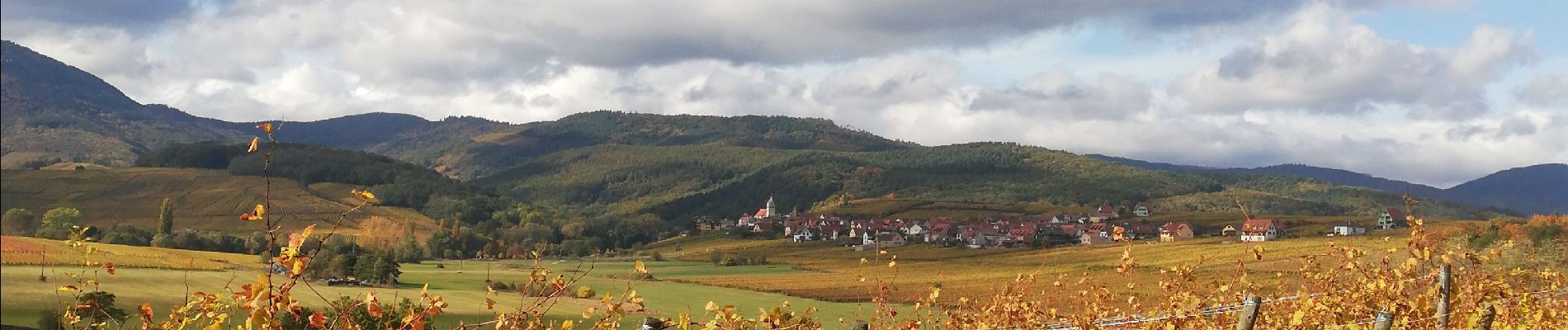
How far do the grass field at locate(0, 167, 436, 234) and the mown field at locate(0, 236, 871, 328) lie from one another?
36718 millimetres

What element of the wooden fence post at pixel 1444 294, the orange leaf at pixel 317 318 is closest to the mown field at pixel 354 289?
the orange leaf at pixel 317 318

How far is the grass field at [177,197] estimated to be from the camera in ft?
376

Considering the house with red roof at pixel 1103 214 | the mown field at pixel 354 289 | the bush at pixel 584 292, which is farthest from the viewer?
the house with red roof at pixel 1103 214

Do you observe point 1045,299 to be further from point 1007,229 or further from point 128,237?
point 1007,229

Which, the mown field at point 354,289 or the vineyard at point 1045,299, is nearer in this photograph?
the vineyard at point 1045,299

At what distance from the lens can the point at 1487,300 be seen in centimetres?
689

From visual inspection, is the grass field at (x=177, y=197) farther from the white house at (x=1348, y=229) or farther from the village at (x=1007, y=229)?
the white house at (x=1348, y=229)

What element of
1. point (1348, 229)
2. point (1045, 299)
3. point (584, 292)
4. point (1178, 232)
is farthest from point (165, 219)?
point (584, 292)

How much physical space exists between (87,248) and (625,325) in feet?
96.6

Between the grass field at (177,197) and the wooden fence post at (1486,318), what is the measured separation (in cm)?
11158

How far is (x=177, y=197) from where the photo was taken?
5236 inches

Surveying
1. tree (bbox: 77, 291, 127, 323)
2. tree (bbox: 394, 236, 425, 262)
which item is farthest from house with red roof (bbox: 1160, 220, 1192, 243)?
tree (bbox: 77, 291, 127, 323)

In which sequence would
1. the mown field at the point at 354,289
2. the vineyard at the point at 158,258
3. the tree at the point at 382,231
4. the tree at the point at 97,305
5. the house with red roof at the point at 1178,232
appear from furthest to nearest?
the tree at the point at 382,231 < the house with red roof at the point at 1178,232 < the vineyard at the point at 158,258 < the mown field at the point at 354,289 < the tree at the point at 97,305

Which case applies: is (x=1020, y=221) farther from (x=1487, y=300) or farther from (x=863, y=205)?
(x=1487, y=300)
